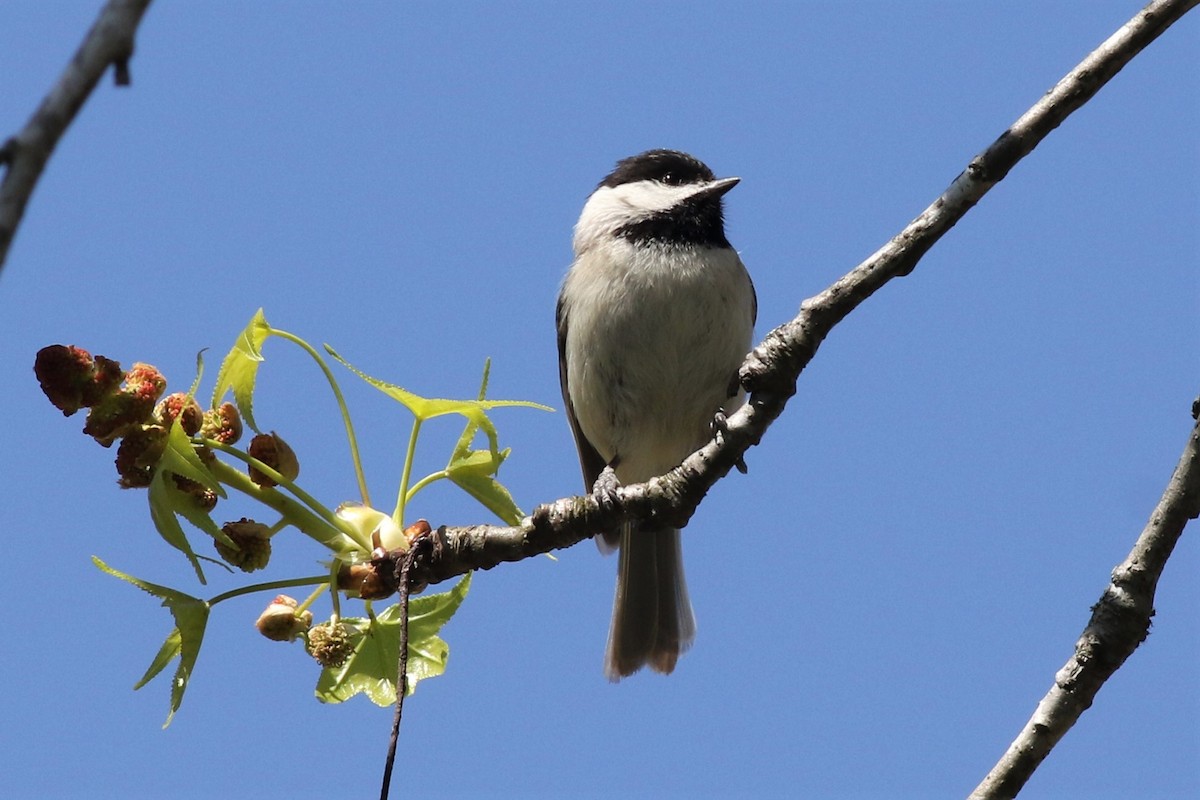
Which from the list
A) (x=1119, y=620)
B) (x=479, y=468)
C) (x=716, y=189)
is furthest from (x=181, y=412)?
(x=716, y=189)

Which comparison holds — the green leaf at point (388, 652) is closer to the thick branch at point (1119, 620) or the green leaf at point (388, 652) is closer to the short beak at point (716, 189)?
the thick branch at point (1119, 620)

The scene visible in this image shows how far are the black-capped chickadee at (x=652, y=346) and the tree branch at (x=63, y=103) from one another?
3.85m

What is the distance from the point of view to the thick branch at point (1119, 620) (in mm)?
3031

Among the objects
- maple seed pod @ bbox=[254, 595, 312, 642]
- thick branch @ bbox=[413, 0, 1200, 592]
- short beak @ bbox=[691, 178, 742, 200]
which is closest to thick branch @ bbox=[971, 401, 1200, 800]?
thick branch @ bbox=[413, 0, 1200, 592]

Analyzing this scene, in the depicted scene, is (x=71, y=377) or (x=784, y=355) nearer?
(x=71, y=377)

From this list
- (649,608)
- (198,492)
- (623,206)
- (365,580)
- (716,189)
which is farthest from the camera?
(623,206)

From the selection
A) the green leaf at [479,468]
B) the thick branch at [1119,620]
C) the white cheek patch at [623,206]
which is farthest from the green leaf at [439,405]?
the white cheek patch at [623,206]

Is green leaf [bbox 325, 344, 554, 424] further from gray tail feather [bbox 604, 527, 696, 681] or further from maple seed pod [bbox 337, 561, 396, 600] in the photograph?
gray tail feather [bbox 604, 527, 696, 681]

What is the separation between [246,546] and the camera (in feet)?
9.96

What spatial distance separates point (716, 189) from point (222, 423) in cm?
324

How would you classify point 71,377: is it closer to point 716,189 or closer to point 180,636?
point 180,636

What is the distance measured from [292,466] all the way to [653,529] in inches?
45.7

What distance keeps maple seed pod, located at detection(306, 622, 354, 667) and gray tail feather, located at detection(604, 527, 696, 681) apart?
273cm

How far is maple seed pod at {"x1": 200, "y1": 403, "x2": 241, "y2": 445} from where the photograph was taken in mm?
3082
